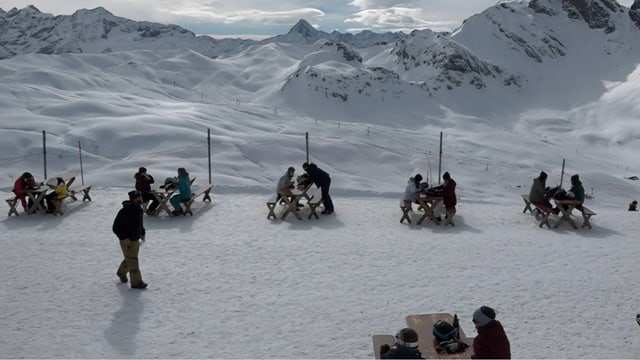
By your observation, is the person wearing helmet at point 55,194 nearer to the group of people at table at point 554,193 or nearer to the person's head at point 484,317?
the person's head at point 484,317

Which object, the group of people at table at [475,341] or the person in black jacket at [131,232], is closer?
the group of people at table at [475,341]

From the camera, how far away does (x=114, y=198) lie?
17969 mm

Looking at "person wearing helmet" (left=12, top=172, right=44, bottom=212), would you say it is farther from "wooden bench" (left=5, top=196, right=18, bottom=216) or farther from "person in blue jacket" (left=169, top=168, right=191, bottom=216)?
"person in blue jacket" (left=169, top=168, right=191, bottom=216)

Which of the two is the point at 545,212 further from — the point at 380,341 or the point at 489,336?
the point at 489,336

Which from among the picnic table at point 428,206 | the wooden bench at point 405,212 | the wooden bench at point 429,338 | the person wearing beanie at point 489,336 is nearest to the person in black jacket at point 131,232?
the wooden bench at point 429,338

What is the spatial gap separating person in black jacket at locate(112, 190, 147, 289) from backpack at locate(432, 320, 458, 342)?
18.6 ft

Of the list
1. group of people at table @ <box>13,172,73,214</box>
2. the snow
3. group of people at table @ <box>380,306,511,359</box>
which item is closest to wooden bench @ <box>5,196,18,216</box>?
group of people at table @ <box>13,172,73,214</box>

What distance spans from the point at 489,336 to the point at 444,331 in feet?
2.73

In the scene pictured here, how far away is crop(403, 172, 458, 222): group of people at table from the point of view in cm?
1562

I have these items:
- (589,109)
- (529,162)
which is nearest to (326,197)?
(529,162)

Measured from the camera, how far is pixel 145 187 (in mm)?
15969

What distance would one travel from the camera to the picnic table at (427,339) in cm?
754

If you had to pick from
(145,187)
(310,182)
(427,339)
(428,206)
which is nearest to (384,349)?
(427,339)

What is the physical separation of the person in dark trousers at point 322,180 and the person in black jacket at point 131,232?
6.20 m
